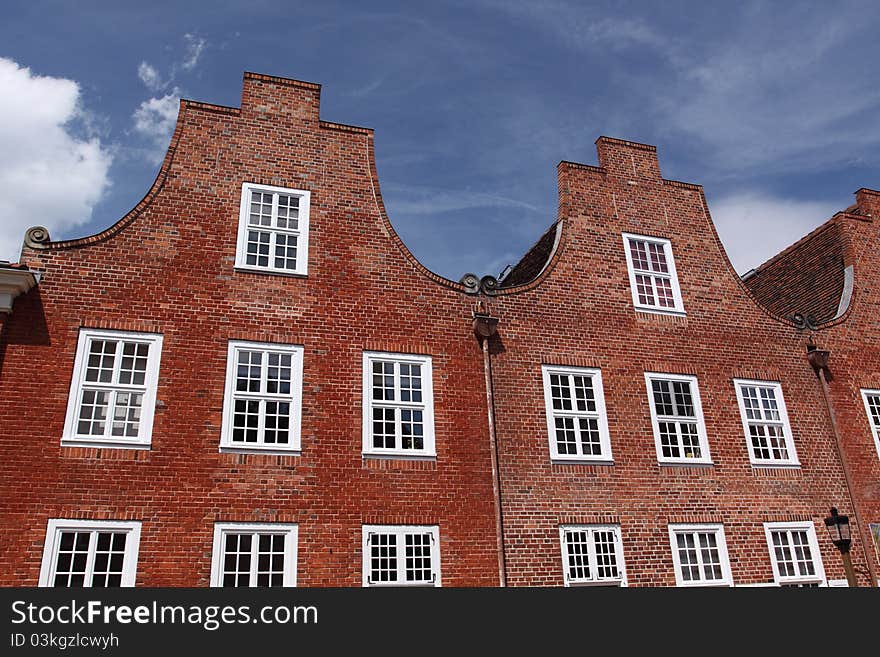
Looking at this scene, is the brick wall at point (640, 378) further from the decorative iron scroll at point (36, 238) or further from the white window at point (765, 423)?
the decorative iron scroll at point (36, 238)

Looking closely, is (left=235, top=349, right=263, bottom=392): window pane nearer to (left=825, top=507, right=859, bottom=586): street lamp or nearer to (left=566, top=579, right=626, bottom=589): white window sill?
(left=566, top=579, right=626, bottom=589): white window sill

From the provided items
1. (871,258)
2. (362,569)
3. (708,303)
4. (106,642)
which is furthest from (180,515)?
(871,258)

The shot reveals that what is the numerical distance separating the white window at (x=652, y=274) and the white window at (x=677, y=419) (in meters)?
1.92

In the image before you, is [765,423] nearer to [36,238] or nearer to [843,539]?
[843,539]

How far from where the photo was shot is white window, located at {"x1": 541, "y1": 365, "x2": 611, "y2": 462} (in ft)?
50.3

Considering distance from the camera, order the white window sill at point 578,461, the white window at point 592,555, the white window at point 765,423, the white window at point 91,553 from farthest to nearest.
A: the white window at point 765,423, the white window sill at point 578,461, the white window at point 592,555, the white window at point 91,553

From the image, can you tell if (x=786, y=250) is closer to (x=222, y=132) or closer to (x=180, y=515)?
(x=222, y=132)

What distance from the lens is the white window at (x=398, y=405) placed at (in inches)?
558

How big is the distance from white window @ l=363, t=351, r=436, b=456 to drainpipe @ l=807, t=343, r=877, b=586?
1063 cm

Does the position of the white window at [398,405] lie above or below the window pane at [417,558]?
above

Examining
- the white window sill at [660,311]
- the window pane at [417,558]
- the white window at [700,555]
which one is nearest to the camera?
the window pane at [417,558]

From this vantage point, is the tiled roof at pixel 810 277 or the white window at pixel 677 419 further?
the tiled roof at pixel 810 277

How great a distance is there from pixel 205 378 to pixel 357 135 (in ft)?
23.6

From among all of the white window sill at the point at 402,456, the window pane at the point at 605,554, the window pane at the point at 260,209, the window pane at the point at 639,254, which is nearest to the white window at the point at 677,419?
the window pane at the point at 605,554
